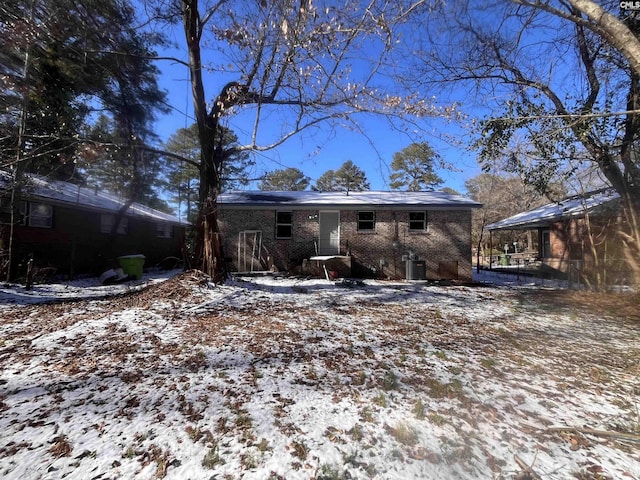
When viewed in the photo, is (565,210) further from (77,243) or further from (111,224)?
(111,224)

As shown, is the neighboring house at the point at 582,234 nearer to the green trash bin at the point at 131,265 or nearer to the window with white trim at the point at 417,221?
the window with white trim at the point at 417,221

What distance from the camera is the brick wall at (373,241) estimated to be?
13125 mm

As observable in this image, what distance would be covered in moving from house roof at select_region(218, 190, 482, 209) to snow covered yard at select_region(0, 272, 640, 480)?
25.1 feet

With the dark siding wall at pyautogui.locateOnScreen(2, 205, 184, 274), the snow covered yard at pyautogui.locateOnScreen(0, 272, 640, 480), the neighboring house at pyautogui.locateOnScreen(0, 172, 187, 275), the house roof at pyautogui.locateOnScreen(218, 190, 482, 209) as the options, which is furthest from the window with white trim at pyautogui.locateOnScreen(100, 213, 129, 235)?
the snow covered yard at pyautogui.locateOnScreen(0, 272, 640, 480)

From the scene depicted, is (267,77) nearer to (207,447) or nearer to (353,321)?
(353,321)

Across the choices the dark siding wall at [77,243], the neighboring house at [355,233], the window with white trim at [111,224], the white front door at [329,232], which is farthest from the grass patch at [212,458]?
the window with white trim at [111,224]

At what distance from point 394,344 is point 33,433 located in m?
4.08

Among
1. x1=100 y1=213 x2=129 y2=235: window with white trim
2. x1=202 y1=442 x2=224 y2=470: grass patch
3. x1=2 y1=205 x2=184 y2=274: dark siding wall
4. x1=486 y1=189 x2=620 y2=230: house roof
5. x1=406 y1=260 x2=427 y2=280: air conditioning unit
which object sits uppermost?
x1=486 y1=189 x2=620 y2=230: house roof

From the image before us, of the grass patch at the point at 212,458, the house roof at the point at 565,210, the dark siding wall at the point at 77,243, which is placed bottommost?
the grass patch at the point at 212,458

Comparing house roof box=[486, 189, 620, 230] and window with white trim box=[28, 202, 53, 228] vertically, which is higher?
house roof box=[486, 189, 620, 230]

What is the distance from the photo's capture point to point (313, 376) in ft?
11.5

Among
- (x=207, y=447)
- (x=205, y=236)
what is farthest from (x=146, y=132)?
(x=207, y=447)

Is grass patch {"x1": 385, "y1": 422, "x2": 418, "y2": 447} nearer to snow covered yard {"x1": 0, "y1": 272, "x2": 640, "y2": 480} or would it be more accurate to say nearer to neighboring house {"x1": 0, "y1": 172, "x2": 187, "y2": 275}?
snow covered yard {"x1": 0, "y1": 272, "x2": 640, "y2": 480}

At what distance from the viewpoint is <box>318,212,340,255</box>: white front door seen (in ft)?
45.1
